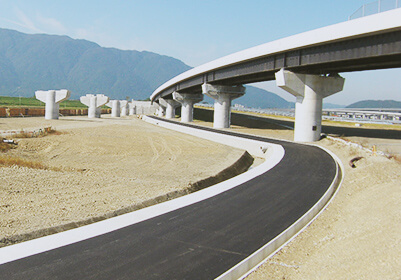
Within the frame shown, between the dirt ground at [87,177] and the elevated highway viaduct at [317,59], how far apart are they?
9.86 metres

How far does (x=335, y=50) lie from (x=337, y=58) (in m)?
0.77

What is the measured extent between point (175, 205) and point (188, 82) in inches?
2309

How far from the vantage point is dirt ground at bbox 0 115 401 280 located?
8727 millimetres

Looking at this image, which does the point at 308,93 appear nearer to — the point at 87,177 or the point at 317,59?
the point at 317,59

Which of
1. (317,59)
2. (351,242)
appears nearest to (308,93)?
(317,59)

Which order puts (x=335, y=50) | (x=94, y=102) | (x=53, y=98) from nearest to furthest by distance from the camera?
(x=335, y=50) → (x=53, y=98) → (x=94, y=102)

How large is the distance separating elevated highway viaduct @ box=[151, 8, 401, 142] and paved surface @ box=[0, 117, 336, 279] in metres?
16.3

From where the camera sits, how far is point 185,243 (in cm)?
963

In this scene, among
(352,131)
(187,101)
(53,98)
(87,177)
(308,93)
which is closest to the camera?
(87,177)

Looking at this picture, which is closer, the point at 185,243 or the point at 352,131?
the point at 185,243

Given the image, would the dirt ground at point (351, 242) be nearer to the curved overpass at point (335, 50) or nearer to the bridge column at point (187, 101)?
the curved overpass at point (335, 50)

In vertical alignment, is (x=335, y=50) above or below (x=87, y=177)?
above

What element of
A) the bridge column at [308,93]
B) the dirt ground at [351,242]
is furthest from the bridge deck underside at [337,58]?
the dirt ground at [351,242]

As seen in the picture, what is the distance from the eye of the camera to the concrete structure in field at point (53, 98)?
5828 centimetres
